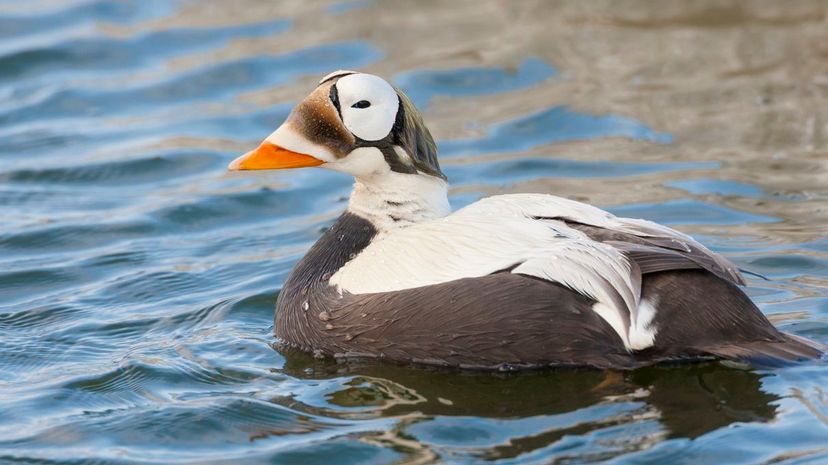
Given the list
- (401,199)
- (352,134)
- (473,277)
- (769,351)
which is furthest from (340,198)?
(769,351)

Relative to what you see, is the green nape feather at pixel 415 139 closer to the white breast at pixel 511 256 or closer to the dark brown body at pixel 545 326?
the white breast at pixel 511 256

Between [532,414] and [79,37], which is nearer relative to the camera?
[532,414]

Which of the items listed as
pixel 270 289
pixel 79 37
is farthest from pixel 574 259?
pixel 79 37

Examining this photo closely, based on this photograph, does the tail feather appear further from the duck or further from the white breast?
the white breast

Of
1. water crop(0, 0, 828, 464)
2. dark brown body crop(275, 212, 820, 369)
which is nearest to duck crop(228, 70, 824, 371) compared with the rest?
dark brown body crop(275, 212, 820, 369)

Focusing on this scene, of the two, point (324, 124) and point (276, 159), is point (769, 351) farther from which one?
point (276, 159)

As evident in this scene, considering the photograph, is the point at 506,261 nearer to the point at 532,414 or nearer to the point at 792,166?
the point at 532,414

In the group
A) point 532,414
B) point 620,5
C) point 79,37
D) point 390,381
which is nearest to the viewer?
point 532,414

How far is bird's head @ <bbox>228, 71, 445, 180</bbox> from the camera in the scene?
6191 millimetres

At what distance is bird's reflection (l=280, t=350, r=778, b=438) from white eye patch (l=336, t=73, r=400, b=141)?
107 centimetres

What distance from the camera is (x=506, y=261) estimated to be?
226 inches

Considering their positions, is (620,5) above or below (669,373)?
above

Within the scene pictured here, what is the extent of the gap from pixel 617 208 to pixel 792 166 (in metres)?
1.35

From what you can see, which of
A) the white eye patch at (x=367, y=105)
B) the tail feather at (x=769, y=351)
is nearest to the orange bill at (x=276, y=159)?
the white eye patch at (x=367, y=105)
